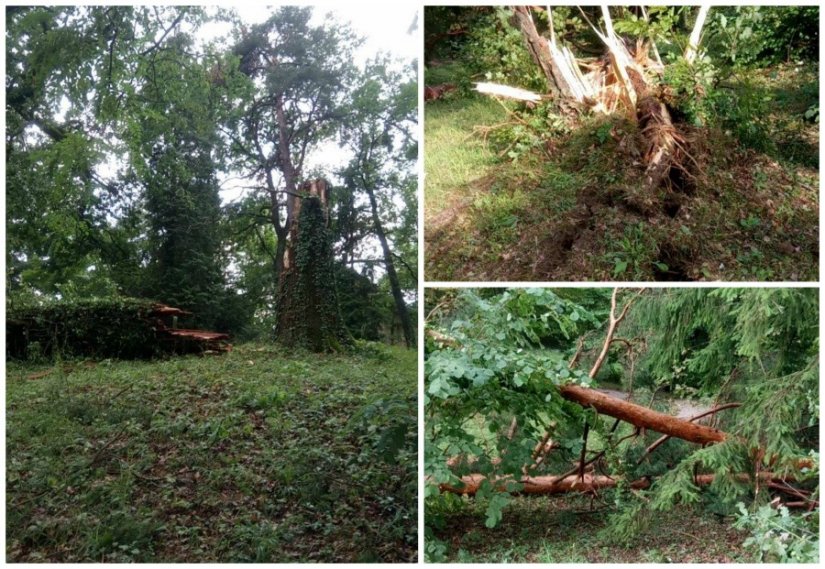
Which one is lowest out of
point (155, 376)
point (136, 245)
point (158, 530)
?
point (158, 530)

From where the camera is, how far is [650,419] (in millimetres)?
2762

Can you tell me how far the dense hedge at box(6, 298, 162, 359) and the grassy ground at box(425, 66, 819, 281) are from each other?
188cm

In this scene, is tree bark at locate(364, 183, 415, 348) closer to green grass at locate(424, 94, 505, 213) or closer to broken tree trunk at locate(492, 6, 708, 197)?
green grass at locate(424, 94, 505, 213)

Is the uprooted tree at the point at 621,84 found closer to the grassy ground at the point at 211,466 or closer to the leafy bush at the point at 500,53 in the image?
the leafy bush at the point at 500,53

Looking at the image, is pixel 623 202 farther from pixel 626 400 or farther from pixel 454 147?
pixel 626 400

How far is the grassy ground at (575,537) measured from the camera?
2.65m

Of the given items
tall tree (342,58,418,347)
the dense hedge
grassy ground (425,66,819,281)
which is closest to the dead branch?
grassy ground (425,66,819,281)

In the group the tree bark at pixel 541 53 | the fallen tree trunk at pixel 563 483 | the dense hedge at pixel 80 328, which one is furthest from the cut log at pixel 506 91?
the dense hedge at pixel 80 328

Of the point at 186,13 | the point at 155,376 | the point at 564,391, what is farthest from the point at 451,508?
the point at 186,13

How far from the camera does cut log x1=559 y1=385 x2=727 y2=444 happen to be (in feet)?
8.93

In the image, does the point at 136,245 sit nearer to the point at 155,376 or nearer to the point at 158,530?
the point at 155,376

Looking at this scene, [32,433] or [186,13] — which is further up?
[186,13]

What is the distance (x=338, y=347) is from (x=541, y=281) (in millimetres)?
1653

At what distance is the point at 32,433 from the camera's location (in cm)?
Result: 312
